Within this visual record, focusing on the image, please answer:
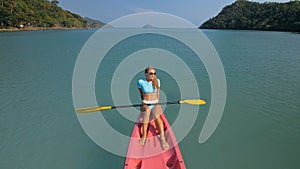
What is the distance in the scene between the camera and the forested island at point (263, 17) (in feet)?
253

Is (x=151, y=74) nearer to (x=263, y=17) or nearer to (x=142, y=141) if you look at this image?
(x=142, y=141)

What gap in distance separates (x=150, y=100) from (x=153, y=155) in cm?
135

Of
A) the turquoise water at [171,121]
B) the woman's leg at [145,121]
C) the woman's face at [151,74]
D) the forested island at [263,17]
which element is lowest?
the turquoise water at [171,121]

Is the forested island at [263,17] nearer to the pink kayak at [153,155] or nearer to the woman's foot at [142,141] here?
the pink kayak at [153,155]

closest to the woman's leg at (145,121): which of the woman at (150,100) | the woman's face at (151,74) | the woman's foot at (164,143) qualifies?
the woman at (150,100)

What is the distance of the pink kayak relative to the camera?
3.93 metres

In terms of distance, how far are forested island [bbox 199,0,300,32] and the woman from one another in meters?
86.6

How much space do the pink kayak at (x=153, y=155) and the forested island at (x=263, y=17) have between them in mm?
87116

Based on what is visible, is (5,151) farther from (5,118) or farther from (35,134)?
(5,118)

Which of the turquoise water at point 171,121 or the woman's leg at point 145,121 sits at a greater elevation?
the woman's leg at point 145,121

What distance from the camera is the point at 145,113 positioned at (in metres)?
4.89

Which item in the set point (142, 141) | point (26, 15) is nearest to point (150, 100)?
point (142, 141)

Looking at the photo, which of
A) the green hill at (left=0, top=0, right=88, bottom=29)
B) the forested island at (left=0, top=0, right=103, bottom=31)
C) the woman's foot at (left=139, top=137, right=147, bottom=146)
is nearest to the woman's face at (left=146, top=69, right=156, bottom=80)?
the woman's foot at (left=139, top=137, right=147, bottom=146)

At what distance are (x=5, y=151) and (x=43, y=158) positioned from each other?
47.5 inches
